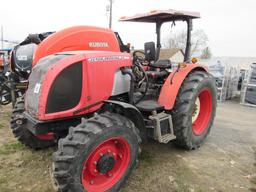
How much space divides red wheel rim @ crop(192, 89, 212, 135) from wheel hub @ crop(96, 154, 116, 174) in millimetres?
2166

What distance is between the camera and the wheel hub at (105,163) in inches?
107

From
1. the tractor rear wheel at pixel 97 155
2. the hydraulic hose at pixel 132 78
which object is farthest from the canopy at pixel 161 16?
the tractor rear wheel at pixel 97 155

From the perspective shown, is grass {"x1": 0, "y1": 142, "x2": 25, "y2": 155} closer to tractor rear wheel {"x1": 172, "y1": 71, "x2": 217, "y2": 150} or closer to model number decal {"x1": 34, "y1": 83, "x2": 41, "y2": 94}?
model number decal {"x1": 34, "y1": 83, "x2": 41, "y2": 94}

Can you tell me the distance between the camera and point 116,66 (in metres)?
3.23

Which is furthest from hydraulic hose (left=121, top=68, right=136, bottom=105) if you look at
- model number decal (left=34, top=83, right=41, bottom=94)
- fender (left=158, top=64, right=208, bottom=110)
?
model number decal (left=34, top=83, right=41, bottom=94)

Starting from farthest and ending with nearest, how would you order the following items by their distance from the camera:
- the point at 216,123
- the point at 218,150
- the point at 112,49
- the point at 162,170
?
the point at 216,123
the point at 218,150
the point at 112,49
the point at 162,170

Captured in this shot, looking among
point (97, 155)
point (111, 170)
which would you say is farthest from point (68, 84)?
point (111, 170)

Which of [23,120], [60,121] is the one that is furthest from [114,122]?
[23,120]

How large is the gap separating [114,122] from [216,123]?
13.9 ft

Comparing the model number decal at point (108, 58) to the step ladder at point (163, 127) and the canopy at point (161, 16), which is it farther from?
the canopy at point (161, 16)

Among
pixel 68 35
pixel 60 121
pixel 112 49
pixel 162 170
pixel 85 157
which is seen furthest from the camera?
pixel 112 49

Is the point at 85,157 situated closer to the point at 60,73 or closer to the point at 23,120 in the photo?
the point at 60,73

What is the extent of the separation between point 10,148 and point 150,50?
2.74m

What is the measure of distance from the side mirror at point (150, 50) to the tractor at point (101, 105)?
0.02 metres
